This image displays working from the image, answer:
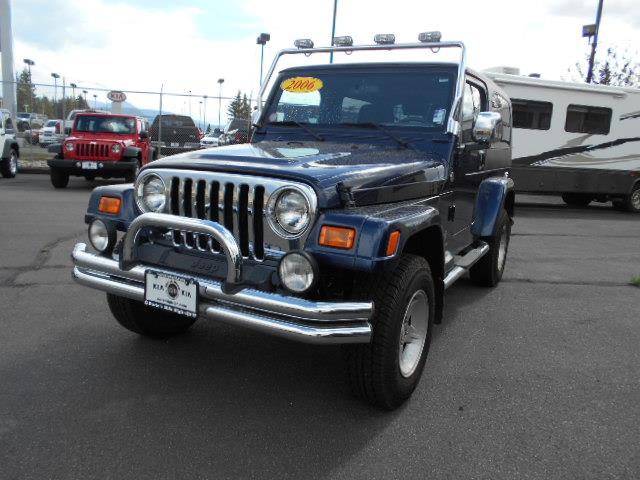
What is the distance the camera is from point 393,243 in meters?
2.62

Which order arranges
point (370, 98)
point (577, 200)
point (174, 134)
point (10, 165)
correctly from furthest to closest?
point (174, 134) < point (577, 200) < point (10, 165) < point (370, 98)

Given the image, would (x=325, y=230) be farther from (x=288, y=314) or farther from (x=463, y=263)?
(x=463, y=263)

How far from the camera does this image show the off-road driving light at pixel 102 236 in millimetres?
3185

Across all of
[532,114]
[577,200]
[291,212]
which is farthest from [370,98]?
[577,200]

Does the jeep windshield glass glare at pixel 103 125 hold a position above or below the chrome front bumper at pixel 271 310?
above

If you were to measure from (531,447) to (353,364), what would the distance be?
96cm

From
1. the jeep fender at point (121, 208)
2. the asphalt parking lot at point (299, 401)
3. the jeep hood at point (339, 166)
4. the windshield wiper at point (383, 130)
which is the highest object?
the windshield wiper at point (383, 130)

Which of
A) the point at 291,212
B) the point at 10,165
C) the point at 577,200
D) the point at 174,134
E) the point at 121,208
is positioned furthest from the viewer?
the point at 174,134

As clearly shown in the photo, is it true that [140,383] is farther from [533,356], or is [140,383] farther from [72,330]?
[533,356]

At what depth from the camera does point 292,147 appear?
145 inches

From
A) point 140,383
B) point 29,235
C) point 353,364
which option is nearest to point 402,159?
point 353,364

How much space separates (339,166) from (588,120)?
1176 centimetres

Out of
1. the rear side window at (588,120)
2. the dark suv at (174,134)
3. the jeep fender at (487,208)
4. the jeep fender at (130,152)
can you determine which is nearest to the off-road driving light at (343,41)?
the jeep fender at (487,208)

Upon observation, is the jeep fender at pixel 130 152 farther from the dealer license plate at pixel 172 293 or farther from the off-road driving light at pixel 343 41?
the dealer license plate at pixel 172 293
